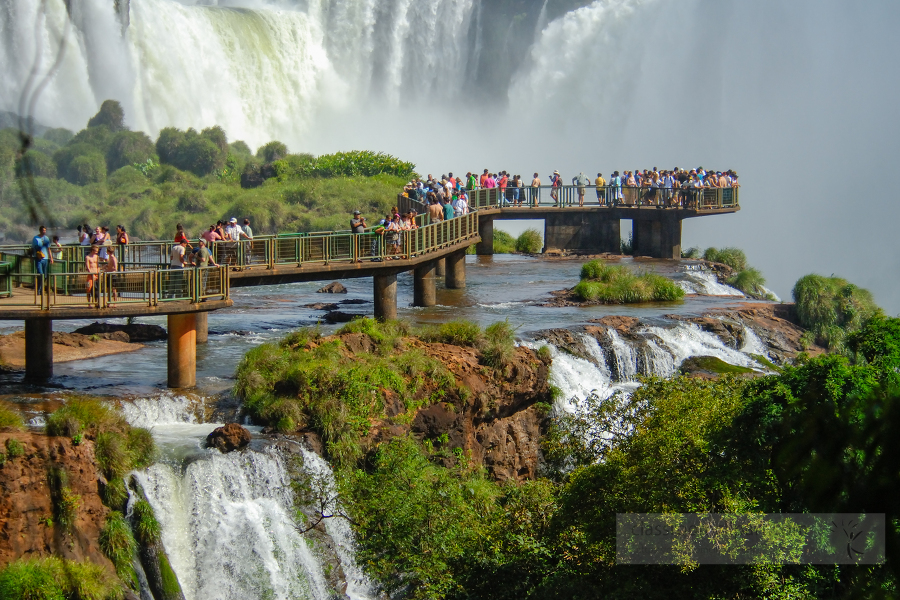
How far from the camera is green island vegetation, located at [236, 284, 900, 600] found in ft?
34.8

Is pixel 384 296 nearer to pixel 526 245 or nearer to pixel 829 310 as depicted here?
pixel 829 310

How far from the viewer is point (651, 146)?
7231cm

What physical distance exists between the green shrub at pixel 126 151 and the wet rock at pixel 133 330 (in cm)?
3211

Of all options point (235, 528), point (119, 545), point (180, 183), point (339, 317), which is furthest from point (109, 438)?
point (180, 183)

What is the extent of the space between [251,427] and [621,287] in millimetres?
15351

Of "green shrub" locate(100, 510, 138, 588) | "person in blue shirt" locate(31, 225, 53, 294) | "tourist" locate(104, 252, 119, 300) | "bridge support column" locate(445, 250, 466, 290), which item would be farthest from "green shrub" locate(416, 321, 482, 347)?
"bridge support column" locate(445, 250, 466, 290)

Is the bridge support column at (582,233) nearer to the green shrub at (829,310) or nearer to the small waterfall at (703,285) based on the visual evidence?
the small waterfall at (703,285)

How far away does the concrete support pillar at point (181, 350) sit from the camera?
57.2 feet

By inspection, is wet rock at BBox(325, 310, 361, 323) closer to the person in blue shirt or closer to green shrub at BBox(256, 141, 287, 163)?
the person in blue shirt

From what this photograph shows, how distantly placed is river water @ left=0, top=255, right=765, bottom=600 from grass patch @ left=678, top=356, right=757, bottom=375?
423 mm

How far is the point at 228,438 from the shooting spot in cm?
1473

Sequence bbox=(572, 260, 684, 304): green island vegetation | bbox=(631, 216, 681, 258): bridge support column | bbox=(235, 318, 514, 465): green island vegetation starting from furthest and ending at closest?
bbox=(631, 216, 681, 258): bridge support column
bbox=(572, 260, 684, 304): green island vegetation
bbox=(235, 318, 514, 465): green island vegetation

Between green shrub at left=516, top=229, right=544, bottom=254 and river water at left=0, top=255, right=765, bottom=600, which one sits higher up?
green shrub at left=516, top=229, right=544, bottom=254

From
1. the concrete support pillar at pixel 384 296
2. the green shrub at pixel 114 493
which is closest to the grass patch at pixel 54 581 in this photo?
the green shrub at pixel 114 493
